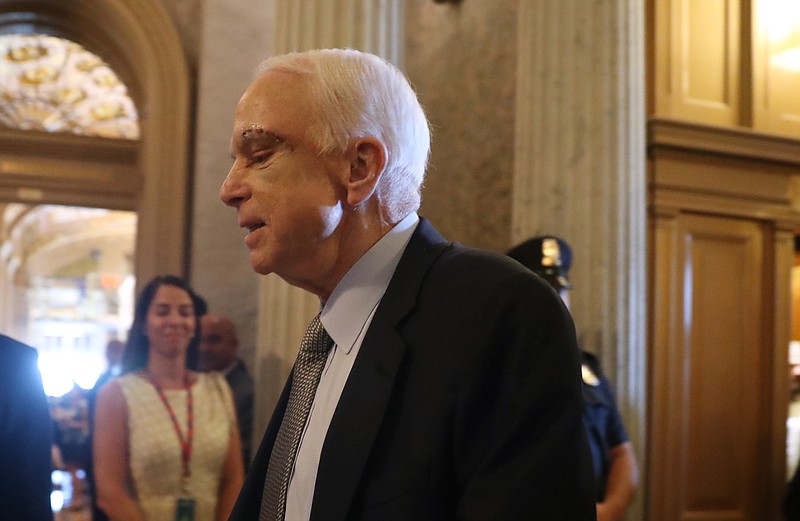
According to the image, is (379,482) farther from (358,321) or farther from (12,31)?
(12,31)

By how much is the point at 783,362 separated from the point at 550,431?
4647mm

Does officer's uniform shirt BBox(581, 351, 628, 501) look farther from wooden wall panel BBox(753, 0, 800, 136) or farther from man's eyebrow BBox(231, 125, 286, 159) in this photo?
wooden wall panel BBox(753, 0, 800, 136)

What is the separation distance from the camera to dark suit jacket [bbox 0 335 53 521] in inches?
82.0

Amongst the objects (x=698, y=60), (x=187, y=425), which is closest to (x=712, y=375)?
(x=698, y=60)

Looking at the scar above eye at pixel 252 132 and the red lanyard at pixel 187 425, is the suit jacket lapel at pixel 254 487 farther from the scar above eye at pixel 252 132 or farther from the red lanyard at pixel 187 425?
the red lanyard at pixel 187 425

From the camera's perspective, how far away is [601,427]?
343 cm

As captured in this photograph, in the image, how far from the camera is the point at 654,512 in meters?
5.01

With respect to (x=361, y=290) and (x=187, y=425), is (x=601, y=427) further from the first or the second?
(x=361, y=290)

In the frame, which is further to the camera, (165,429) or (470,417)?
(165,429)

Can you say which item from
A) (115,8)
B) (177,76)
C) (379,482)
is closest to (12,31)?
(115,8)

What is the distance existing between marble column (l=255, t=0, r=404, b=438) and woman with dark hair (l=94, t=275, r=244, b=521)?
61 centimetres

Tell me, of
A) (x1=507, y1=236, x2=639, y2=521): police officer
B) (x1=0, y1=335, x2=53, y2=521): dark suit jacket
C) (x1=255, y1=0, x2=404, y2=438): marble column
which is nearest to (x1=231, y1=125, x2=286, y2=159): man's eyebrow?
(x1=0, y1=335, x2=53, y2=521): dark suit jacket

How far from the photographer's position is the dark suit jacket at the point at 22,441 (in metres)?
2.08

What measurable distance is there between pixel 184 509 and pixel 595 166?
2.46m
